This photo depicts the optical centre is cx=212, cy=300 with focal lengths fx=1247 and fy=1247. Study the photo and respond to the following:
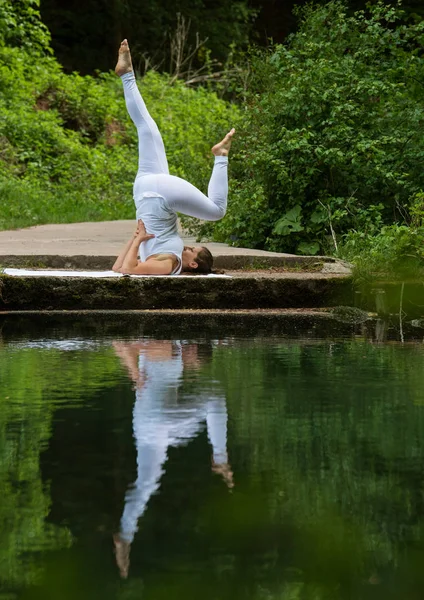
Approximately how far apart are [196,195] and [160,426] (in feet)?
17.6

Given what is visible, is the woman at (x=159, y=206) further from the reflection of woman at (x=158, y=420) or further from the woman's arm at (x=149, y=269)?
the reflection of woman at (x=158, y=420)

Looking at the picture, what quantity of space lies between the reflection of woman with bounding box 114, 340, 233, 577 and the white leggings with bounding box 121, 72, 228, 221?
9.68 feet

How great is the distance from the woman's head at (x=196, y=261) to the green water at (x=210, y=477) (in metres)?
2.89

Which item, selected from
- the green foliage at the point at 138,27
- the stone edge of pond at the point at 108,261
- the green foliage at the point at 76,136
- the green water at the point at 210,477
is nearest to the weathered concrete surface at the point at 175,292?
the stone edge of pond at the point at 108,261

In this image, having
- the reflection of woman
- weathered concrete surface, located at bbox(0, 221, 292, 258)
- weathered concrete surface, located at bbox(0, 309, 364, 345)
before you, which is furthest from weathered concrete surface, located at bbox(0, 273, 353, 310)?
the reflection of woman

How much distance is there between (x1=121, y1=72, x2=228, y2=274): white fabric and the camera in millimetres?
9898

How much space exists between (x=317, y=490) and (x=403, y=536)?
1.67 feet

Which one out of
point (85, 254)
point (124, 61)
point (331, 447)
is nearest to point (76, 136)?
point (85, 254)

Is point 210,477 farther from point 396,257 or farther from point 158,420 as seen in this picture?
point 396,257

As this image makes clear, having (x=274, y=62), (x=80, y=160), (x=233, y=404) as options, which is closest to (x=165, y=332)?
(x=233, y=404)

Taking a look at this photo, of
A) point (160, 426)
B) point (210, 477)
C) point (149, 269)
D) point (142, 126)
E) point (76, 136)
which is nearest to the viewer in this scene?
point (210, 477)

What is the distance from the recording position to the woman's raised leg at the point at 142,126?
398 inches

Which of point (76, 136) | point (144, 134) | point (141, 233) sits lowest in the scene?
point (141, 233)

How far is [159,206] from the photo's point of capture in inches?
391
